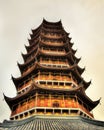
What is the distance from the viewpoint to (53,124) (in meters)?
17.2

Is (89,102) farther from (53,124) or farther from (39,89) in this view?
(53,124)

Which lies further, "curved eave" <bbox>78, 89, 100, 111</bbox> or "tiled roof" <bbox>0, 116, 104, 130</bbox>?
"curved eave" <bbox>78, 89, 100, 111</bbox>

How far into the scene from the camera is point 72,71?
25141mm

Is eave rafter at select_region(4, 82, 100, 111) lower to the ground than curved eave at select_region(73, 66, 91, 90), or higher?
lower

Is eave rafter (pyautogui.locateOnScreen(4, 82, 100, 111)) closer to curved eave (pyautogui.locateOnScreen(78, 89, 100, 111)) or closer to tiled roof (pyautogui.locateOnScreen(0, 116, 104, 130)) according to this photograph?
curved eave (pyautogui.locateOnScreen(78, 89, 100, 111))

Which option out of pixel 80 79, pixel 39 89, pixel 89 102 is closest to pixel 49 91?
pixel 39 89

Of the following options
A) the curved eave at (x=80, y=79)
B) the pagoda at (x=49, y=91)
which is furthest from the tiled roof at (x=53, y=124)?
the curved eave at (x=80, y=79)

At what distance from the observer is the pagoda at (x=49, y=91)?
19.4 meters

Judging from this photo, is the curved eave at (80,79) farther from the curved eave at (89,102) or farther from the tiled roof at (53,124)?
the tiled roof at (53,124)

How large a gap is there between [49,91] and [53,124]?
15.8ft

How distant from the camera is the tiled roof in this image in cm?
A: 1638

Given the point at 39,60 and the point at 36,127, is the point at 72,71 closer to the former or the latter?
the point at 39,60

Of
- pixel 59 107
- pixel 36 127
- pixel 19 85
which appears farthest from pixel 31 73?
pixel 36 127

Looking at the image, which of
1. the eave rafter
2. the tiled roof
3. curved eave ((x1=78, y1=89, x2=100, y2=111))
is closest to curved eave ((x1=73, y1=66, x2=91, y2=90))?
curved eave ((x1=78, y1=89, x2=100, y2=111))
